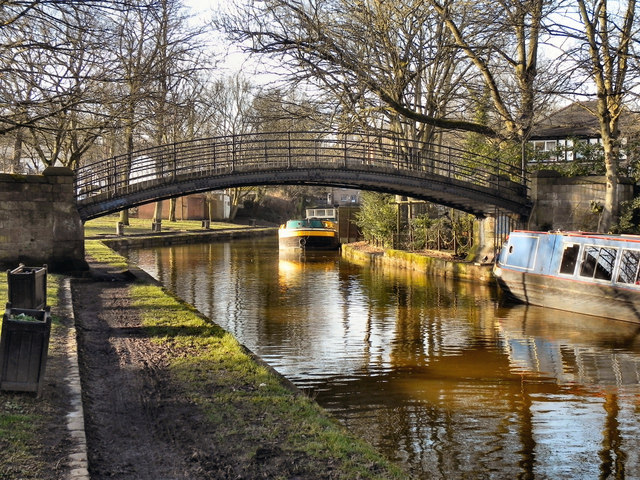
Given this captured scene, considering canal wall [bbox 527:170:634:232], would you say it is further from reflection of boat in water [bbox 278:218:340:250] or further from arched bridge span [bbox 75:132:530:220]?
reflection of boat in water [bbox 278:218:340:250]

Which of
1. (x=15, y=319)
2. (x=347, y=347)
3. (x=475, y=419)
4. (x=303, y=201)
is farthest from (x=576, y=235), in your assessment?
(x=303, y=201)

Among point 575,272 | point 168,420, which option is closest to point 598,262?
point 575,272

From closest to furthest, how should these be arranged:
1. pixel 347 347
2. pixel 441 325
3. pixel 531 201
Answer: pixel 347 347
pixel 441 325
pixel 531 201

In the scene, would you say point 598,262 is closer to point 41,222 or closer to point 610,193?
point 610,193

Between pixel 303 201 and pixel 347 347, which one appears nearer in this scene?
pixel 347 347

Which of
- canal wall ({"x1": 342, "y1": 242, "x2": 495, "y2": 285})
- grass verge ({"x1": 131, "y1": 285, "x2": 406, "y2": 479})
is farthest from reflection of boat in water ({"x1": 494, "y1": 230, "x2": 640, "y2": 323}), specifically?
grass verge ({"x1": 131, "y1": 285, "x2": 406, "y2": 479})

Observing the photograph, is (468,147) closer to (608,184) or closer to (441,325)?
(608,184)

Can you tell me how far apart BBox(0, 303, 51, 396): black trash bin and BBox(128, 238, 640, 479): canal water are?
3179mm

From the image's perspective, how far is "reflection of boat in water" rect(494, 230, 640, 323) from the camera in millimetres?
13711

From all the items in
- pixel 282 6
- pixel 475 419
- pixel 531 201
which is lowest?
pixel 475 419

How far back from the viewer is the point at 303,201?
70.1 m

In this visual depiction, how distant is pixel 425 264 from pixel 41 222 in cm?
1169

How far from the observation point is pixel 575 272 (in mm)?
14828

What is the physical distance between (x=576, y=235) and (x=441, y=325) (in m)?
3.86
